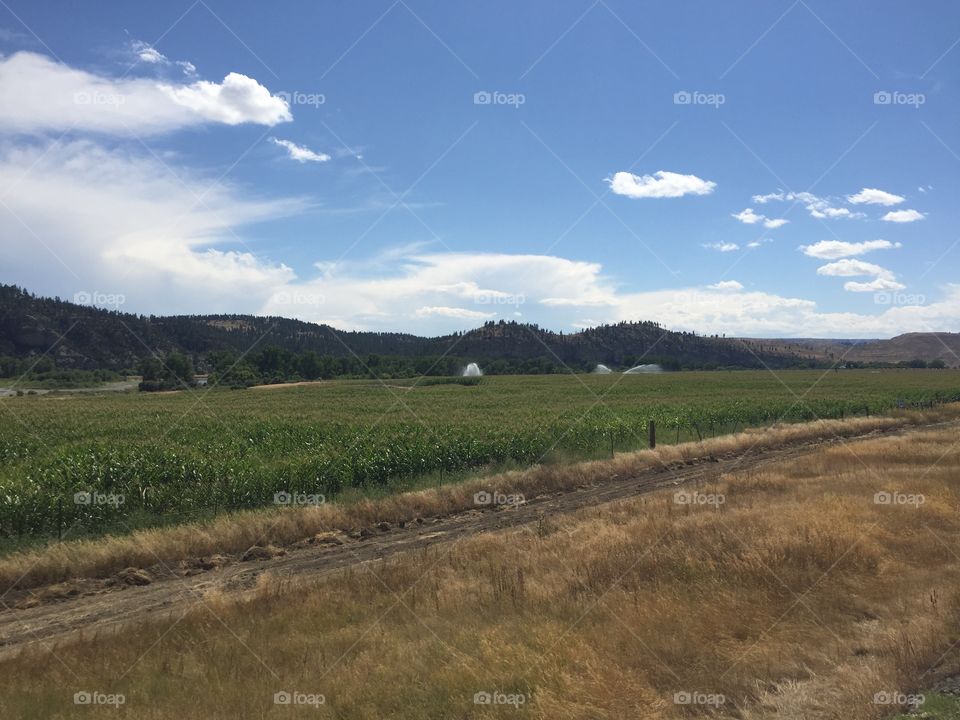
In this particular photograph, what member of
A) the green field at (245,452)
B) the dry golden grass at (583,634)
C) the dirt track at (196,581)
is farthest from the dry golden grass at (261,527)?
the dry golden grass at (583,634)

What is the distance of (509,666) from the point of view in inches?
286

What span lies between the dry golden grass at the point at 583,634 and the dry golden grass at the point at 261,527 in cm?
335

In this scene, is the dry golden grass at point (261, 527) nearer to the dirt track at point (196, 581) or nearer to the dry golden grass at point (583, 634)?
the dirt track at point (196, 581)

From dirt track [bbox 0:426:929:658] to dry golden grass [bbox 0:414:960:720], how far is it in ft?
3.55

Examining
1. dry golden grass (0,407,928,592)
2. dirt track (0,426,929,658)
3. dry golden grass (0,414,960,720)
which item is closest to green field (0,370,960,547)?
dry golden grass (0,407,928,592)

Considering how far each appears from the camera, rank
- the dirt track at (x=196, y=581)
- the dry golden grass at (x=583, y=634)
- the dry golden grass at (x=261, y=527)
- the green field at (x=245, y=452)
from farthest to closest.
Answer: the green field at (x=245, y=452) < the dry golden grass at (x=261, y=527) < the dirt track at (x=196, y=581) < the dry golden grass at (x=583, y=634)

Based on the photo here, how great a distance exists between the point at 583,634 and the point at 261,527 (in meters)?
9.49

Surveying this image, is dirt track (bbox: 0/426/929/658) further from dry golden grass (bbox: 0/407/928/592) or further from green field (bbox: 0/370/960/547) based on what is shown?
green field (bbox: 0/370/960/547)

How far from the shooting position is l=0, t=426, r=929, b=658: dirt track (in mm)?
10078

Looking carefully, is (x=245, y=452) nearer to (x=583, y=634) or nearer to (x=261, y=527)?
(x=261, y=527)

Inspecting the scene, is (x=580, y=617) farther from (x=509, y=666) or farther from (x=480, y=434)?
(x=480, y=434)

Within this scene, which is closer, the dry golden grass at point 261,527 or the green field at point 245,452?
the dry golden grass at point 261,527

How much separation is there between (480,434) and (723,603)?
17.8 m

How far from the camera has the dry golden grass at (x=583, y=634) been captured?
6547mm
